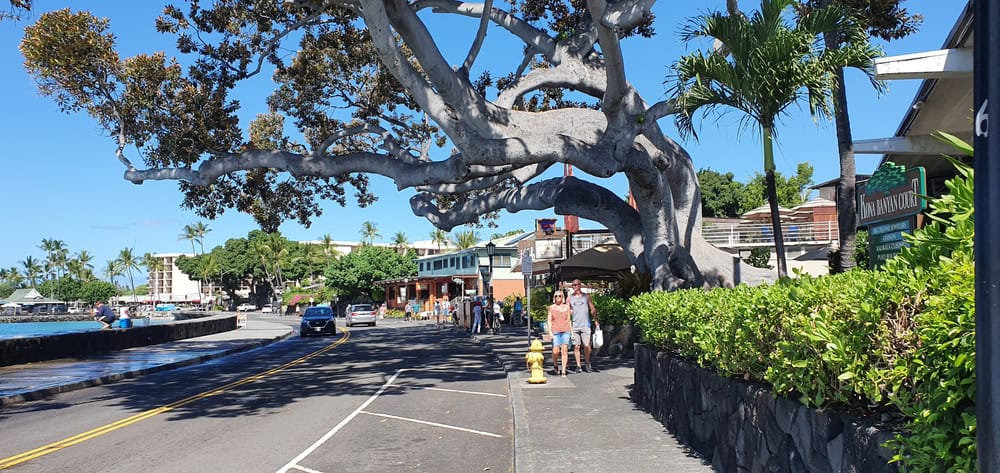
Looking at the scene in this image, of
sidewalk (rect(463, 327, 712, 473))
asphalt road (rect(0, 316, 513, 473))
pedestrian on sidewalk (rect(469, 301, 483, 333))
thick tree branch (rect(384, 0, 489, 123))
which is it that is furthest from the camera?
pedestrian on sidewalk (rect(469, 301, 483, 333))

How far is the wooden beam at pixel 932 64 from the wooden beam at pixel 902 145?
428 centimetres

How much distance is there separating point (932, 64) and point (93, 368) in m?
20.5

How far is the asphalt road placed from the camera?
8.54m

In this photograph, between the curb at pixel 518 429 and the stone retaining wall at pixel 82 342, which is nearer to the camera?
the curb at pixel 518 429

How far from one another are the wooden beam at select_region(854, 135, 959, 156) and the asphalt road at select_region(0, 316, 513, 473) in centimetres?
913

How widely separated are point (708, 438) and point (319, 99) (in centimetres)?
1787

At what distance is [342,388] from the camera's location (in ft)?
50.4

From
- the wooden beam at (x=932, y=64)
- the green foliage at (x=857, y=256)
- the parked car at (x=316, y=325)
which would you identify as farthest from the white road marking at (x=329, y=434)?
the parked car at (x=316, y=325)

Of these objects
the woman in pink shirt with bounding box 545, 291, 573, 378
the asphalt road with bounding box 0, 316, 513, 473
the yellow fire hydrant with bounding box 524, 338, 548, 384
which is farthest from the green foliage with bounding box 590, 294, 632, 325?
the yellow fire hydrant with bounding box 524, 338, 548, 384

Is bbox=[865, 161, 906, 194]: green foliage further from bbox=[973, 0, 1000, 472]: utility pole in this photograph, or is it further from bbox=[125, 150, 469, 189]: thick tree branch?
bbox=[125, 150, 469, 189]: thick tree branch

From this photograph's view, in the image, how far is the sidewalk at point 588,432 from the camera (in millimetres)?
7616

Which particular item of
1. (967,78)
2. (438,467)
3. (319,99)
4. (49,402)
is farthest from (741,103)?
(319,99)

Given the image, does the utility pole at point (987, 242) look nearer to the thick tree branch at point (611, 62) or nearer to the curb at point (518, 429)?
the curb at point (518, 429)

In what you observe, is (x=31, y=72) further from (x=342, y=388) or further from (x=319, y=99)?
(x=342, y=388)
